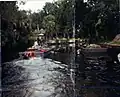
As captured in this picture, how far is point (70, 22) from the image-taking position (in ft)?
73.5

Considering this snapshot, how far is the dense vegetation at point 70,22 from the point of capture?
1777cm

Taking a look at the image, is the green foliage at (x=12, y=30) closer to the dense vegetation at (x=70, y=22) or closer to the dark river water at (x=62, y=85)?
the dense vegetation at (x=70, y=22)

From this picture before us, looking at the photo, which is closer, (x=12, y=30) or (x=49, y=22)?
Result: (x=12, y=30)

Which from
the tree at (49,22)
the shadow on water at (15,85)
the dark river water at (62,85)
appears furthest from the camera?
the tree at (49,22)

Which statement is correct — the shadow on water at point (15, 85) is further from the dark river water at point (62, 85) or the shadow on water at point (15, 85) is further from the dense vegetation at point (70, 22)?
the dense vegetation at point (70, 22)

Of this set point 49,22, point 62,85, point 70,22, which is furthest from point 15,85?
point 70,22

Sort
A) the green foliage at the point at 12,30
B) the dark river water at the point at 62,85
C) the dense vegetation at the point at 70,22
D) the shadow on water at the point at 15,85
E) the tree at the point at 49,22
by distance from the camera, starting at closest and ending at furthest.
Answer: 1. the dark river water at the point at 62,85
2. the shadow on water at the point at 15,85
3. the green foliage at the point at 12,30
4. the dense vegetation at the point at 70,22
5. the tree at the point at 49,22

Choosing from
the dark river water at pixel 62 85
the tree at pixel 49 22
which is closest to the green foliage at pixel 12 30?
the tree at pixel 49 22

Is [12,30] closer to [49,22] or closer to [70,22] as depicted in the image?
[49,22]

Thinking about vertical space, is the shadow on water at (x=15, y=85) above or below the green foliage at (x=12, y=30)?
below

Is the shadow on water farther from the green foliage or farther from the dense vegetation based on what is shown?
the dense vegetation

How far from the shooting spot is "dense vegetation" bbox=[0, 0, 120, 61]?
17766mm

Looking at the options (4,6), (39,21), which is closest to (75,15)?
(39,21)

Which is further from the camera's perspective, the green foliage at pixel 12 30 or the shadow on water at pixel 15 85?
the green foliage at pixel 12 30
